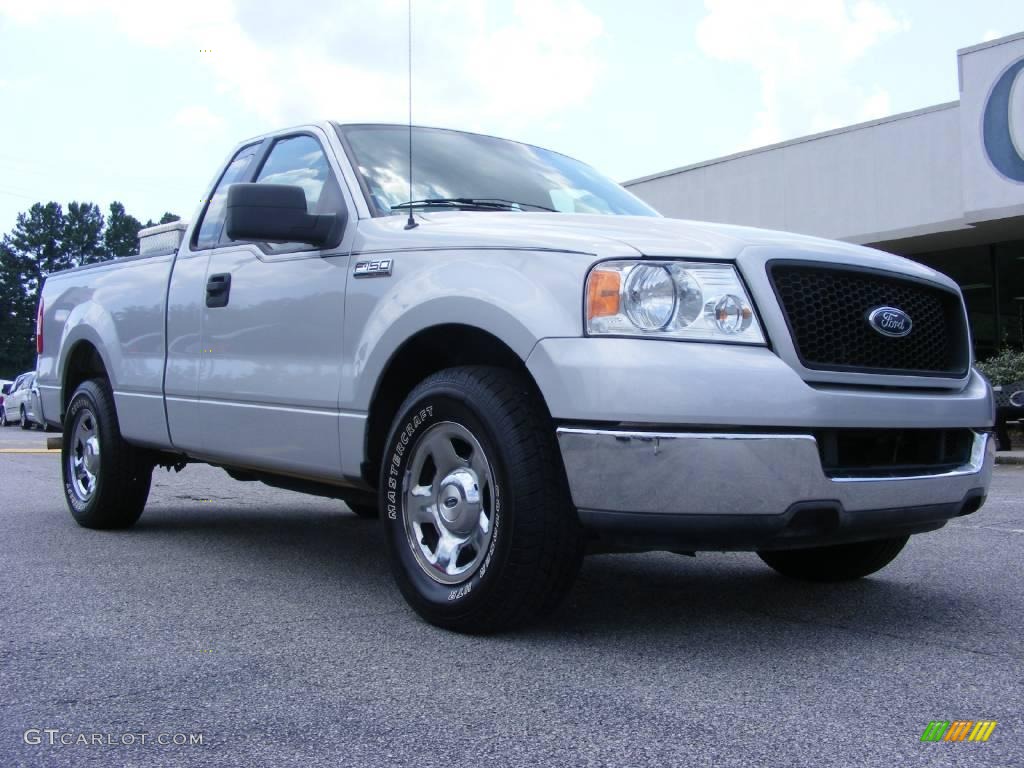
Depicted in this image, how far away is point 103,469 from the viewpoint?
6020 millimetres

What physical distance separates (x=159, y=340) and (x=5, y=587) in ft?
4.99

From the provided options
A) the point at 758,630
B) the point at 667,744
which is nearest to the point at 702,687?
the point at 667,744

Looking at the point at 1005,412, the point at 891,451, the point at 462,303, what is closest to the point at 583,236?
the point at 462,303

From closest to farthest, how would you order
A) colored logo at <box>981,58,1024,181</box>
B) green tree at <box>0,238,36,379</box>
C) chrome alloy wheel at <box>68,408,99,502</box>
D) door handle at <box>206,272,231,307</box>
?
door handle at <box>206,272,231,307</box> → chrome alloy wheel at <box>68,408,99,502</box> → colored logo at <box>981,58,1024,181</box> → green tree at <box>0,238,36,379</box>

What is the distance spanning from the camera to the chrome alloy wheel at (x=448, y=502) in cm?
357

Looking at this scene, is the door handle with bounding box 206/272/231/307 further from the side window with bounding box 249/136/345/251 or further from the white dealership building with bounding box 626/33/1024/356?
the white dealership building with bounding box 626/33/1024/356

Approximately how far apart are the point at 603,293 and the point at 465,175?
1.58 meters

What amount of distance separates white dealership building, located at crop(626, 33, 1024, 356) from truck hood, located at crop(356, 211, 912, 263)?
15.3 metres

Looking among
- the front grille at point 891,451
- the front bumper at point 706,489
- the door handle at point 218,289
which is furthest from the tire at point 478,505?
the door handle at point 218,289

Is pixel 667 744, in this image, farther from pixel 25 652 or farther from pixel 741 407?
pixel 25 652

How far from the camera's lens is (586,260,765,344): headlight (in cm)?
325

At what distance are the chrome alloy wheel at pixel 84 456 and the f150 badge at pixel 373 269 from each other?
8.78 ft

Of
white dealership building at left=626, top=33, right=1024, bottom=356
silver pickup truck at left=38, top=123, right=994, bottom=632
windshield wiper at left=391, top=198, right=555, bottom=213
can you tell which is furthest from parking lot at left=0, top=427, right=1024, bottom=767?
white dealership building at left=626, top=33, right=1024, bottom=356

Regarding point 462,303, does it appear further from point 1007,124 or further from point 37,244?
point 37,244
